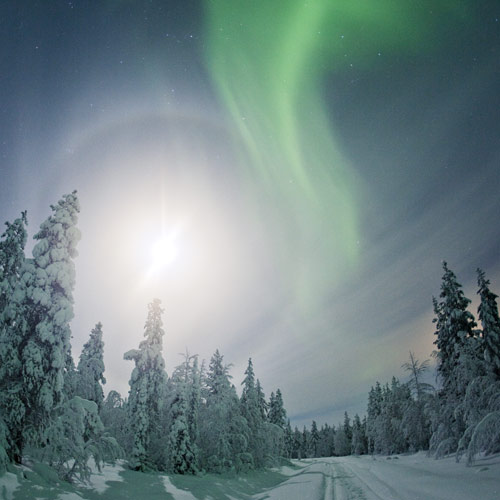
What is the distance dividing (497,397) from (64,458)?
77.4ft

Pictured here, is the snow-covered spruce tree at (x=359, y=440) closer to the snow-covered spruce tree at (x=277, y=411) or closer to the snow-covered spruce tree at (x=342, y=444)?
the snow-covered spruce tree at (x=342, y=444)

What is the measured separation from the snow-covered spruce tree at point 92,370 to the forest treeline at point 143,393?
0.32 ft

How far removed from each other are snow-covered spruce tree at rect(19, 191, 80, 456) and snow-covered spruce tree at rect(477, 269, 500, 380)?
26.6m

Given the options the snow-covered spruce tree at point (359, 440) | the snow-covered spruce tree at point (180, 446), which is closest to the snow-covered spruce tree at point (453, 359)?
the snow-covered spruce tree at point (180, 446)

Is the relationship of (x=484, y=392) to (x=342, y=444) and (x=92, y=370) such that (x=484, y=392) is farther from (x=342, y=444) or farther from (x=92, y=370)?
(x=342, y=444)

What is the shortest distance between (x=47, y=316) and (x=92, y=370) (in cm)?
1797

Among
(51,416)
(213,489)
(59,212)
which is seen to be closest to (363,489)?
(213,489)

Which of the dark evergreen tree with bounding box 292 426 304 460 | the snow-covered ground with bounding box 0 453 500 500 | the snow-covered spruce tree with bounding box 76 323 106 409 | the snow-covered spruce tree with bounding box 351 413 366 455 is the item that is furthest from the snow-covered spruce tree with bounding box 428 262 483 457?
the dark evergreen tree with bounding box 292 426 304 460

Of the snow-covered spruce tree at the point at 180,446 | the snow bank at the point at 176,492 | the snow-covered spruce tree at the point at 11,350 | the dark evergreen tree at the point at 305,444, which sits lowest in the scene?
the dark evergreen tree at the point at 305,444

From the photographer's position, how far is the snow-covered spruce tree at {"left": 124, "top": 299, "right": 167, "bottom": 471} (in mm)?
23359

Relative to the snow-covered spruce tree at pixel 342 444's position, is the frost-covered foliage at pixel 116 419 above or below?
above

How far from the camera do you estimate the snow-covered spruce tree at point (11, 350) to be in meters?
11.6

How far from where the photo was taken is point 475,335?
25.9 m

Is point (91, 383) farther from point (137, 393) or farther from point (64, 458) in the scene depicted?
point (64, 458)
